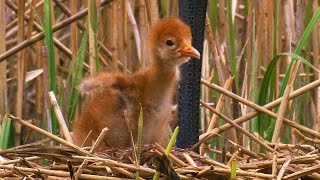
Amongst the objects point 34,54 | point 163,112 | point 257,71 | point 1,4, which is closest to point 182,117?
point 163,112

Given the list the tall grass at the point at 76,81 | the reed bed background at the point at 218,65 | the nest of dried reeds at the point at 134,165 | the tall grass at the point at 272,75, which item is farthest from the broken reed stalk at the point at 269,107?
the tall grass at the point at 76,81

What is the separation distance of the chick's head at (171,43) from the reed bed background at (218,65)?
0.28 meters

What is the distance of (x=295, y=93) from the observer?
359 cm

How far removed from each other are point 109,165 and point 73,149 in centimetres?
17

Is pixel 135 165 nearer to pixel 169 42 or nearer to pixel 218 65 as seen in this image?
pixel 169 42

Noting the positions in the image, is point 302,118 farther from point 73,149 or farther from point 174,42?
point 73,149

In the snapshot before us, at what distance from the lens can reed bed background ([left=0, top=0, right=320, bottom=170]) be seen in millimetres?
3693

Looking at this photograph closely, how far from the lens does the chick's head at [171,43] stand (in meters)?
3.34

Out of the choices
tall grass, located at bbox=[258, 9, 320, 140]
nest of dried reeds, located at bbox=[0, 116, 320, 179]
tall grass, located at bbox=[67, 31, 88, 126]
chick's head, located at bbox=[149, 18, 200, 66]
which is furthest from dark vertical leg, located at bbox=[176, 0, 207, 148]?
tall grass, located at bbox=[67, 31, 88, 126]

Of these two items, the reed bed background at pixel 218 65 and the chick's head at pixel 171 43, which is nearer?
the chick's head at pixel 171 43

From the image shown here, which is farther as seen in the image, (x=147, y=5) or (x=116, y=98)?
(x=147, y=5)

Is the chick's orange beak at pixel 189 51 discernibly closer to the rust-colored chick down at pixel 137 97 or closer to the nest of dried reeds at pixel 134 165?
the rust-colored chick down at pixel 137 97

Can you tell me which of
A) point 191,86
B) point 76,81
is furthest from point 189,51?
point 76,81

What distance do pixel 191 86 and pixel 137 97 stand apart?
0.23 m
